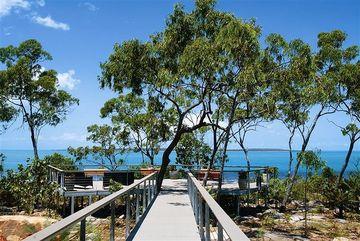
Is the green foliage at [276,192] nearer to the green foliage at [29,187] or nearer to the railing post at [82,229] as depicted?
the green foliage at [29,187]

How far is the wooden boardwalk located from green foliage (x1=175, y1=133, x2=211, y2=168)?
16348mm

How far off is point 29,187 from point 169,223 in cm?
1157

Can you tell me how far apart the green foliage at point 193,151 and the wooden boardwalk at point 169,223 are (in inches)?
644

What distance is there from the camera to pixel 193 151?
31672 mm

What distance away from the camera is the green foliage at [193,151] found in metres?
31.3

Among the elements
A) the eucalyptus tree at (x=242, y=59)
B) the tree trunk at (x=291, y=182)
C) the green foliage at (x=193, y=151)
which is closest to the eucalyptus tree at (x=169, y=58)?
the eucalyptus tree at (x=242, y=59)

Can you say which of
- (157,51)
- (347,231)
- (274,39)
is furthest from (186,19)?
(347,231)

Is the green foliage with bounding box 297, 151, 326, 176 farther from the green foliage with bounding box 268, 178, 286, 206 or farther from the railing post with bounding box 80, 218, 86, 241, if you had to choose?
the railing post with bounding box 80, 218, 86, 241

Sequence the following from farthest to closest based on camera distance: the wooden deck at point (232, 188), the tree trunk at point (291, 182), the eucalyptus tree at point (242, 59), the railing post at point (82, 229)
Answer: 1. the tree trunk at point (291, 182)
2. the wooden deck at point (232, 188)
3. the eucalyptus tree at point (242, 59)
4. the railing post at point (82, 229)

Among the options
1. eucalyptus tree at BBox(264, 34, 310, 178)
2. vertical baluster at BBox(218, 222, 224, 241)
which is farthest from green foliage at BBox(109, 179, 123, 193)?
vertical baluster at BBox(218, 222, 224, 241)

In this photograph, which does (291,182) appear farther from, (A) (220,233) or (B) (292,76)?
(A) (220,233)

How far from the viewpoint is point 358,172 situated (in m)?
25.1

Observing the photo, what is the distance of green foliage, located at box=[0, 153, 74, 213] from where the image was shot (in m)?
19.6

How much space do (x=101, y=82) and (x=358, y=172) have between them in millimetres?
14788
